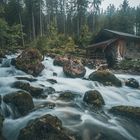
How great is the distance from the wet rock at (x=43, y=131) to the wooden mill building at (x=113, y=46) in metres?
25.6

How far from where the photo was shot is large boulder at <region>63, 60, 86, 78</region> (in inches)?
989

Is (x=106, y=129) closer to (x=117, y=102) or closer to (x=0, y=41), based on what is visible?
(x=117, y=102)

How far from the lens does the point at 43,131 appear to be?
11453 mm

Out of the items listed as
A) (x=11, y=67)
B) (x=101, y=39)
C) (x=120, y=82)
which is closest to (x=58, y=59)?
(x=11, y=67)

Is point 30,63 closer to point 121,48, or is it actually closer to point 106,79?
point 106,79

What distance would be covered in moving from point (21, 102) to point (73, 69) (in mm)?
11186

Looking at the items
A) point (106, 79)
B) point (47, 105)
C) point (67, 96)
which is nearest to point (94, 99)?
point (67, 96)

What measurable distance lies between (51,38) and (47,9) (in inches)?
1010

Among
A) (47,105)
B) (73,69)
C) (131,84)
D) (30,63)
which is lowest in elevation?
(47,105)

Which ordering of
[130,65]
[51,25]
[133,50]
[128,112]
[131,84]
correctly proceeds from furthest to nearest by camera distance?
[51,25] < [133,50] < [130,65] < [131,84] < [128,112]

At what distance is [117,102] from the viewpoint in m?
19.1

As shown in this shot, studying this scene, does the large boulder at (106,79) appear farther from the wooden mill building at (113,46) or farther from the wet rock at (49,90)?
the wooden mill building at (113,46)

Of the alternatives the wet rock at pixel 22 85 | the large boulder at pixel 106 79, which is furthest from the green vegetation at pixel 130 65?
the wet rock at pixel 22 85

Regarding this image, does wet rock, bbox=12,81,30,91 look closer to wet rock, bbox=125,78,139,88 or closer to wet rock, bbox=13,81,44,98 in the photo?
wet rock, bbox=13,81,44,98
